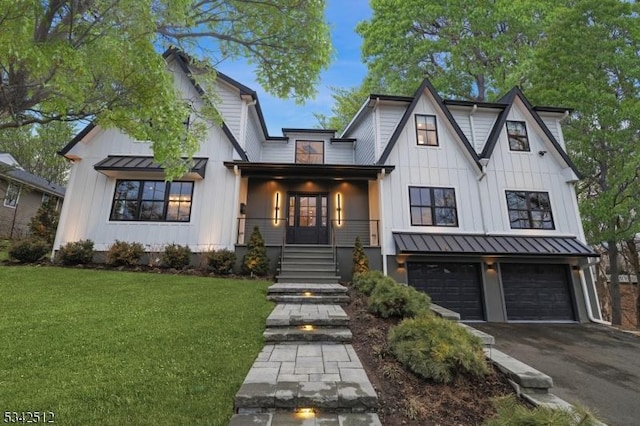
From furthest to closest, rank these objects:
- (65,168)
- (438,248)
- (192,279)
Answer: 1. (65,168)
2. (438,248)
3. (192,279)

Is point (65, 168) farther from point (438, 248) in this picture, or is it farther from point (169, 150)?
point (438, 248)

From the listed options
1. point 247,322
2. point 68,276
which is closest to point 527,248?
point 247,322

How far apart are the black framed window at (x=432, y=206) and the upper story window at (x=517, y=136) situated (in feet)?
12.3

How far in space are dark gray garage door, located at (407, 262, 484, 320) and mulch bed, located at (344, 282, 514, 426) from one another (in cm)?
661

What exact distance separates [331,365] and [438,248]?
7.61m

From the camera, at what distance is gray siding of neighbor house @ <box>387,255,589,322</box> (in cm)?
1009

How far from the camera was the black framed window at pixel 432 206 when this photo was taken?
36.6ft

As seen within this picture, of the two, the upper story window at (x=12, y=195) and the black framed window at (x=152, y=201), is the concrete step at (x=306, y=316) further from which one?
the upper story window at (x=12, y=195)

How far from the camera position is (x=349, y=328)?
5324 millimetres

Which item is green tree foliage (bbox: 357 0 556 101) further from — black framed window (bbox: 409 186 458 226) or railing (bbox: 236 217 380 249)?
railing (bbox: 236 217 380 249)

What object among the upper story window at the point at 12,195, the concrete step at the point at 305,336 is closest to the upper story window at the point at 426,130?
the concrete step at the point at 305,336

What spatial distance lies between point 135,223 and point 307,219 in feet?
21.9

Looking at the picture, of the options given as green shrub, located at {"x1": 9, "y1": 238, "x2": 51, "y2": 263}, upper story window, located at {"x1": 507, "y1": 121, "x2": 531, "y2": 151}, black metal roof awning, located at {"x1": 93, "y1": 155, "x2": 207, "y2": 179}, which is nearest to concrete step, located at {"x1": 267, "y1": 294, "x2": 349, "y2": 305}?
black metal roof awning, located at {"x1": 93, "y1": 155, "x2": 207, "y2": 179}

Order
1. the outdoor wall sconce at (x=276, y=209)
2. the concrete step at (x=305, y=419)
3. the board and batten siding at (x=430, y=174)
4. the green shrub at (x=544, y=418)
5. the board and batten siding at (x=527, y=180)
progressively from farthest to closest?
the outdoor wall sconce at (x=276, y=209)
the board and batten siding at (x=527, y=180)
the board and batten siding at (x=430, y=174)
the concrete step at (x=305, y=419)
the green shrub at (x=544, y=418)
